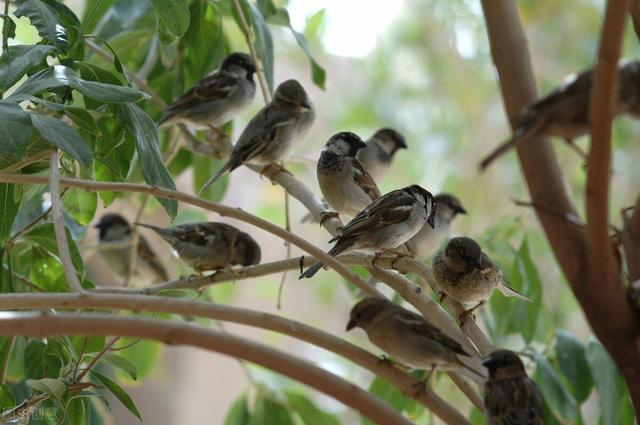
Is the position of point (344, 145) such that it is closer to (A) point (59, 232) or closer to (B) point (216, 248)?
(B) point (216, 248)

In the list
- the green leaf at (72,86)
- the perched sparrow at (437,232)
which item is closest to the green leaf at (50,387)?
the green leaf at (72,86)

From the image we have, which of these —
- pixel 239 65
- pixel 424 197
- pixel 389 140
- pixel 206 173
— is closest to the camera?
pixel 424 197

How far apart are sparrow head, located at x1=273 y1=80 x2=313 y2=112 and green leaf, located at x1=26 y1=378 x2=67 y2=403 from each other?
1897 mm

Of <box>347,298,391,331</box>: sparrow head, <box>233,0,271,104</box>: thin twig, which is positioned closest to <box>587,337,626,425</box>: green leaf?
<box>347,298,391,331</box>: sparrow head

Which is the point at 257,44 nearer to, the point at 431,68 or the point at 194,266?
the point at 194,266

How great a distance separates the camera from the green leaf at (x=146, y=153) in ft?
7.20

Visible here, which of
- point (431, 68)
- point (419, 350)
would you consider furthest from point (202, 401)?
point (419, 350)

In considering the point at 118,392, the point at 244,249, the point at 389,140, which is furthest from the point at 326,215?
the point at 389,140

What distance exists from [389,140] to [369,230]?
1.73 metres

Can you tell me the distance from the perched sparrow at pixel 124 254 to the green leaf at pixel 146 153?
2.95 meters

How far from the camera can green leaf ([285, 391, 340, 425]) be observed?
3.34 m

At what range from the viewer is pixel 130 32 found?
3605 mm

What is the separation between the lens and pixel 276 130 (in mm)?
3525

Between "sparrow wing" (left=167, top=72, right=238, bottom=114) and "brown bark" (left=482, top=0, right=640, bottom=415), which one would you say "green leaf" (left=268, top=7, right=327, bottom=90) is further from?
"brown bark" (left=482, top=0, right=640, bottom=415)
